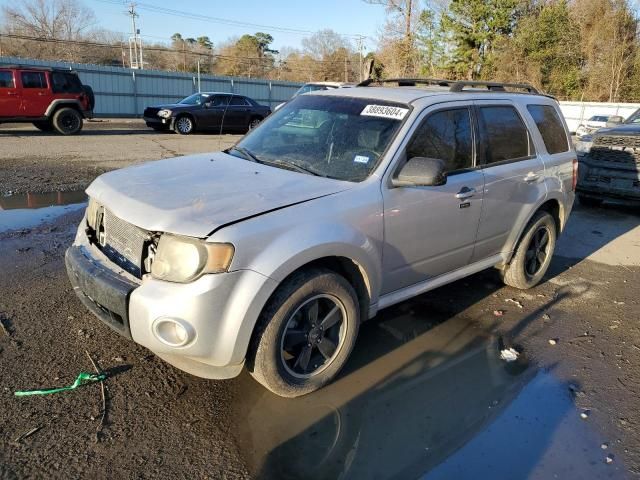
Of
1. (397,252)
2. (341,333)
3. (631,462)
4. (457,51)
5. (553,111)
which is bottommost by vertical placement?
(631,462)

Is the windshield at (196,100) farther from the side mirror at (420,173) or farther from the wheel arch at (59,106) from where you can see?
the side mirror at (420,173)

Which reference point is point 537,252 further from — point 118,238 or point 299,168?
point 118,238

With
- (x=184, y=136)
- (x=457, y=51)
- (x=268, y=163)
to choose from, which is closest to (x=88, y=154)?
(x=184, y=136)

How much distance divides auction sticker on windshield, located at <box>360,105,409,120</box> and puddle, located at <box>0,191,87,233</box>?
4.62 m

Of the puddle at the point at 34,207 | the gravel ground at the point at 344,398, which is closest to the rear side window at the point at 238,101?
the puddle at the point at 34,207

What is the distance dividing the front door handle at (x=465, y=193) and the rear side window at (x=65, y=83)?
15.6m

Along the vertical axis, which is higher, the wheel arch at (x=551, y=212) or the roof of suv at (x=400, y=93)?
the roof of suv at (x=400, y=93)

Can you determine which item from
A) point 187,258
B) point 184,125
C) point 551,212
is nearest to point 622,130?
point 551,212

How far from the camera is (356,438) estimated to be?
9.33ft

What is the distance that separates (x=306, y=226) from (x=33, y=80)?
15.8 meters

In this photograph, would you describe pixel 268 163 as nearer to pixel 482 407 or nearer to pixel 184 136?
pixel 482 407

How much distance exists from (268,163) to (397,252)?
113 cm

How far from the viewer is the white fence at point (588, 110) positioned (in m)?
25.1

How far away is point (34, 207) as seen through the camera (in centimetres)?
722
